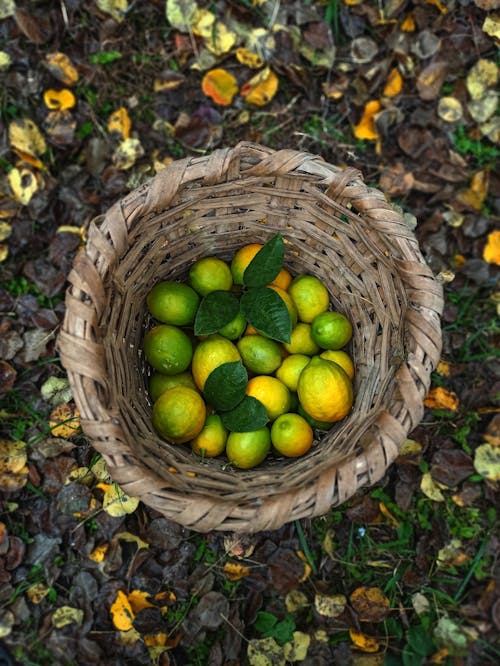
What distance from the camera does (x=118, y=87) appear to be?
7.14ft

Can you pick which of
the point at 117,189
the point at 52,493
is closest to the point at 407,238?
the point at 117,189

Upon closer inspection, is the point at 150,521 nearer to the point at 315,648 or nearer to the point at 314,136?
the point at 315,648

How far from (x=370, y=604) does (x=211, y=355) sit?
89 cm

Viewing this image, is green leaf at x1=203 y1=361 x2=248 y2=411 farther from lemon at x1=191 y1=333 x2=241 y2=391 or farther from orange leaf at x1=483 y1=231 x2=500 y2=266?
orange leaf at x1=483 y1=231 x2=500 y2=266

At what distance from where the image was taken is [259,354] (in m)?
1.63

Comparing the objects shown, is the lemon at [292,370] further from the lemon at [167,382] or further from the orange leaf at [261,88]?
the orange leaf at [261,88]

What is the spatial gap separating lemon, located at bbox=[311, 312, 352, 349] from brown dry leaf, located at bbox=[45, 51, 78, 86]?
1.27m

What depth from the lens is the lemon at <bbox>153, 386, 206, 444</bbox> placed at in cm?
149

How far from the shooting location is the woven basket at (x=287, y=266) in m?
1.29

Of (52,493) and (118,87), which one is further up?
(118,87)

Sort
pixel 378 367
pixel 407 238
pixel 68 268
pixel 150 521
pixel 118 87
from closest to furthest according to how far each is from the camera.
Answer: pixel 407 238
pixel 378 367
pixel 150 521
pixel 68 268
pixel 118 87

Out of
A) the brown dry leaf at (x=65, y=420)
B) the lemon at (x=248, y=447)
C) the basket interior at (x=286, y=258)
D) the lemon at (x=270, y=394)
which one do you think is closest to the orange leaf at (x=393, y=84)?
the basket interior at (x=286, y=258)

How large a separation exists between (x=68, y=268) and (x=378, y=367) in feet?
3.54

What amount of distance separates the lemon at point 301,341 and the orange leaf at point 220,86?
0.97 metres
